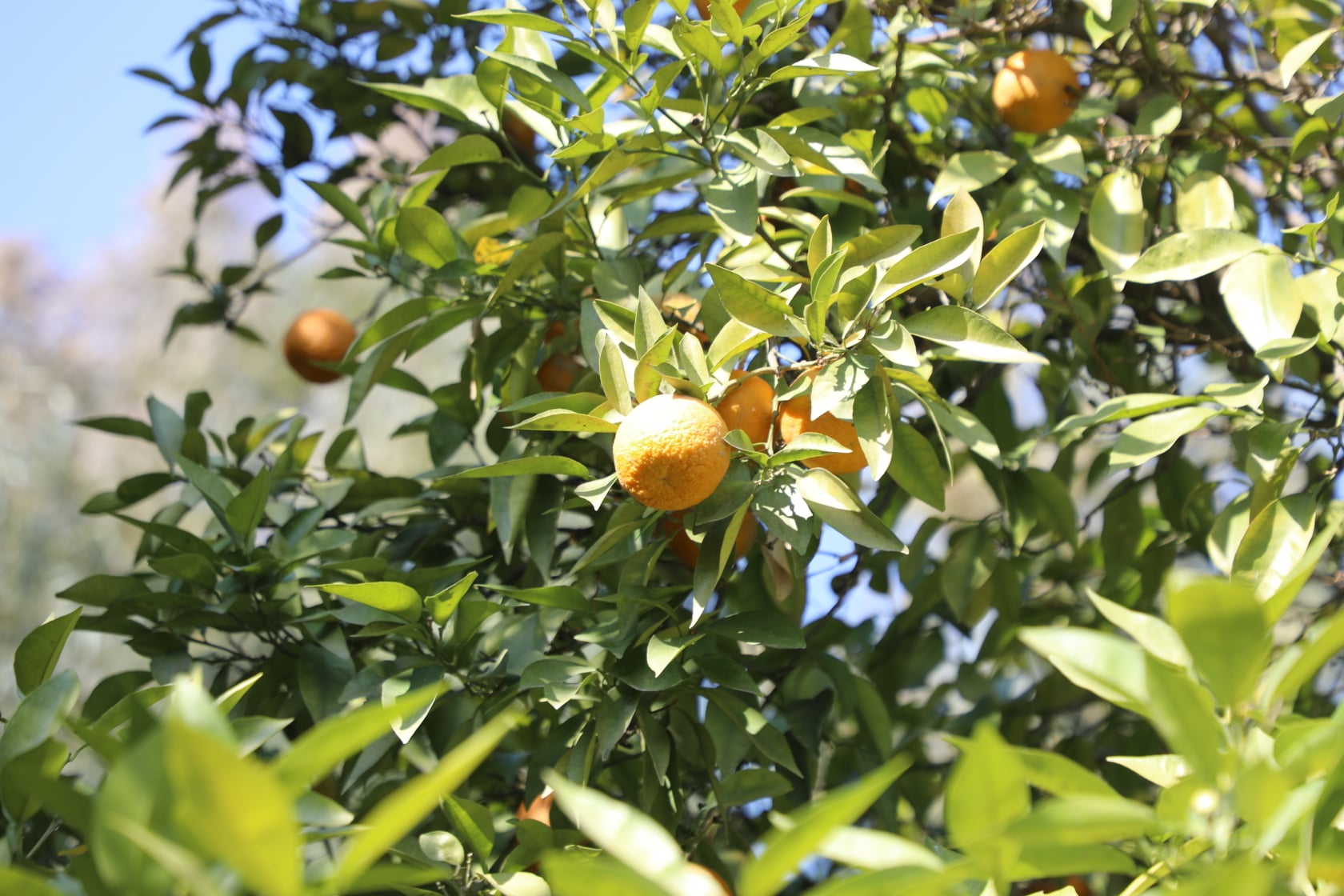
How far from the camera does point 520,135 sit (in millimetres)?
1589

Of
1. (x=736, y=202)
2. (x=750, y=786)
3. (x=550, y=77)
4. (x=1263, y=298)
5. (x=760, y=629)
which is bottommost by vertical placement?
(x=750, y=786)

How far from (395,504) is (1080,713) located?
942 mm

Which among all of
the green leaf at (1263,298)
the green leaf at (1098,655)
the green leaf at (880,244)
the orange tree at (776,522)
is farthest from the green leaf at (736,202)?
the green leaf at (1098,655)

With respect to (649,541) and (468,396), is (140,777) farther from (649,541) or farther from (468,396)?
(468,396)

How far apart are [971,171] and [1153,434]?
0.32 metres

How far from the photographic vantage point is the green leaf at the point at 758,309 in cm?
83

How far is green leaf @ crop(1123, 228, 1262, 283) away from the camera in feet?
3.24

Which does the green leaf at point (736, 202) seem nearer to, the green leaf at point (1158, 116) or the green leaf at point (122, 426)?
the green leaf at point (1158, 116)

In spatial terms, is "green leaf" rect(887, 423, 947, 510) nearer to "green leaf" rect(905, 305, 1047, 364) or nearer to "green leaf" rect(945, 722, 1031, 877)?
"green leaf" rect(905, 305, 1047, 364)

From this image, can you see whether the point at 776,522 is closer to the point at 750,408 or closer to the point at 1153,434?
the point at 750,408

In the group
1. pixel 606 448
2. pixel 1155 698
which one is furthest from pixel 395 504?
pixel 1155 698

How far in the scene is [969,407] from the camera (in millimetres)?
1305

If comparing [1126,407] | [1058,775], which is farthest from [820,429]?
[1058,775]

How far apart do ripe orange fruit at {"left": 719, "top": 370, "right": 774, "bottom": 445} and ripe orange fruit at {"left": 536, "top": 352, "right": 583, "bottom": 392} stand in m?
0.32
